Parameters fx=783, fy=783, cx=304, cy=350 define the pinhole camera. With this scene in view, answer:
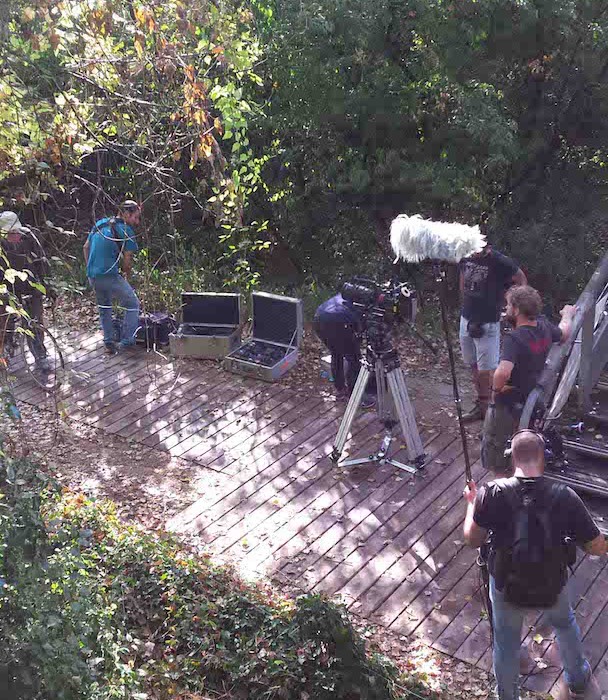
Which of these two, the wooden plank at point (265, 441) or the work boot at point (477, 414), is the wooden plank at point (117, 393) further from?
the work boot at point (477, 414)

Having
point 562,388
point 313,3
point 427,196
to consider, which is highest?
point 313,3

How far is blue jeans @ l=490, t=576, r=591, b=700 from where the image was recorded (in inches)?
162

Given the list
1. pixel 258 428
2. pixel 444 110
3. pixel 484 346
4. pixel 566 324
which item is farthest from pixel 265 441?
pixel 444 110

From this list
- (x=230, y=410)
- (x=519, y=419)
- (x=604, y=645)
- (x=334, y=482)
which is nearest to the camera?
(x=604, y=645)

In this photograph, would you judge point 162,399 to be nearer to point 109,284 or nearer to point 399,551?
point 109,284

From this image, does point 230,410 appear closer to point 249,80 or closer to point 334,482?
point 334,482

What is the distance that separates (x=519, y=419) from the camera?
5898 mm

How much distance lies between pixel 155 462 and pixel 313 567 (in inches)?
86.4

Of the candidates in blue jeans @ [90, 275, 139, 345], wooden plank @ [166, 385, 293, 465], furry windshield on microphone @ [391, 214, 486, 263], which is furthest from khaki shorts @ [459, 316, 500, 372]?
blue jeans @ [90, 275, 139, 345]

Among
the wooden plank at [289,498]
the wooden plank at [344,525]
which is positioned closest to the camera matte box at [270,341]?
the wooden plank at [289,498]

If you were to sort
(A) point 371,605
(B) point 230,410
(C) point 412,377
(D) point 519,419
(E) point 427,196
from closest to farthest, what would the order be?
(A) point 371,605, (D) point 519,419, (B) point 230,410, (C) point 412,377, (E) point 427,196

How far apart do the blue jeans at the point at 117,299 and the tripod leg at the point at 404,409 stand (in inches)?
138

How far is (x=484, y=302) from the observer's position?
7.21m

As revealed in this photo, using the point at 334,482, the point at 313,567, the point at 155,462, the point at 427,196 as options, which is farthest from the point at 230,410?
the point at 427,196
